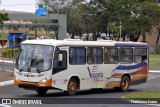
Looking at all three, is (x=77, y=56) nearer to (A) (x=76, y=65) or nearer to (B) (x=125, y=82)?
(A) (x=76, y=65)

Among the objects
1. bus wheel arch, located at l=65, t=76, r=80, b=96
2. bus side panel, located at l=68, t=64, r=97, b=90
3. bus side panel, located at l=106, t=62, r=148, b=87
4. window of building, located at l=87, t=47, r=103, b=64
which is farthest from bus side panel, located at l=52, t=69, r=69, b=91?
bus side panel, located at l=106, t=62, r=148, b=87

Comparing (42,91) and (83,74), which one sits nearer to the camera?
(42,91)

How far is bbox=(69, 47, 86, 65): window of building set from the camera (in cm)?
2217

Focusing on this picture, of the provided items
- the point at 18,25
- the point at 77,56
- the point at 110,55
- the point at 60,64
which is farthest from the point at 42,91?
the point at 18,25

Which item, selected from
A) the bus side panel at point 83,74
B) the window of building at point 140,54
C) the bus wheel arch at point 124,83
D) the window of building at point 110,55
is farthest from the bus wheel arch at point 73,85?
the window of building at point 140,54

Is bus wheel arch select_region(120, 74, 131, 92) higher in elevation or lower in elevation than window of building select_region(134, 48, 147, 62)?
lower

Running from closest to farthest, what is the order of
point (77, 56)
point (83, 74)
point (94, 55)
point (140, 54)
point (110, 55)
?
point (77, 56), point (83, 74), point (94, 55), point (110, 55), point (140, 54)

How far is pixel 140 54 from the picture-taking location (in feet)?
88.9

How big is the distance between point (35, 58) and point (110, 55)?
205 inches

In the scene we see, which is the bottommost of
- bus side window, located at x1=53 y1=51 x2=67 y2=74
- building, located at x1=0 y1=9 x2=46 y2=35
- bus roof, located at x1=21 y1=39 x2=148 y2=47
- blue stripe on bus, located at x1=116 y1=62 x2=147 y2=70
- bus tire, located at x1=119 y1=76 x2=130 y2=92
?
bus tire, located at x1=119 y1=76 x2=130 y2=92

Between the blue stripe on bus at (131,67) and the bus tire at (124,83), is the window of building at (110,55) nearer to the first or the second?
the blue stripe on bus at (131,67)

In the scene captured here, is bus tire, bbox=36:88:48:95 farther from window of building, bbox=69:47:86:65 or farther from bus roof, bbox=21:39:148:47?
bus roof, bbox=21:39:148:47

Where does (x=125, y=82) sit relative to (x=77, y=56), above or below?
below

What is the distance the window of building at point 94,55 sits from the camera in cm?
2338
